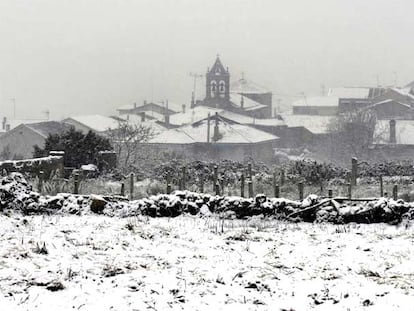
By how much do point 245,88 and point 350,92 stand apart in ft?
69.8

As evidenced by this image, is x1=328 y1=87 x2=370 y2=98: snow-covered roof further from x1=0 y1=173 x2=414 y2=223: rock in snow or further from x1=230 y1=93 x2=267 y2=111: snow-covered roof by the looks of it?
x1=0 y1=173 x2=414 y2=223: rock in snow

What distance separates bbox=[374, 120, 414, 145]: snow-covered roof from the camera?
5850cm

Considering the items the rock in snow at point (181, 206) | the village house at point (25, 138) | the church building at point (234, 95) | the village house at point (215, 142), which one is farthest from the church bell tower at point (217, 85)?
the rock in snow at point (181, 206)

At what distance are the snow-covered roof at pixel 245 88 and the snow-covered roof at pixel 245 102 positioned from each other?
477 centimetres

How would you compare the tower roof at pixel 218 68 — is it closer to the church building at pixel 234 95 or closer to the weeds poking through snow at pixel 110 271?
the church building at pixel 234 95

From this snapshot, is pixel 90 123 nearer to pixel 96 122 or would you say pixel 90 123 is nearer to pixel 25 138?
pixel 96 122

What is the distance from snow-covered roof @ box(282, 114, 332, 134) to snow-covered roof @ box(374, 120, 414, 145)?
24.4ft

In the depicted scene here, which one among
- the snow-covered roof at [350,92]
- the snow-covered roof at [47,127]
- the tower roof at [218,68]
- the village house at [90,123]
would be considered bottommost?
the snow-covered roof at [47,127]

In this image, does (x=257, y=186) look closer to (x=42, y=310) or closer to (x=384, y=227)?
(x=384, y=227)

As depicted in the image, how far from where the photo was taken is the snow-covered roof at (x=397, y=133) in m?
58.5

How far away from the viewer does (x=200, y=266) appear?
680 cm

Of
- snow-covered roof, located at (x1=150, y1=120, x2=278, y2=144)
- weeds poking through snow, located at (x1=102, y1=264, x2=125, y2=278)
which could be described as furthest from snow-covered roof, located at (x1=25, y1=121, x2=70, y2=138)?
weeds poking through snow, located at (x1=102, y1=264, x2=125, y2=278)

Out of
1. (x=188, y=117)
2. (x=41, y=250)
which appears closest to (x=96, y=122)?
(x=188, y=117)

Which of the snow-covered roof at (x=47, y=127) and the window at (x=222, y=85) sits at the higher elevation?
the window at (x=222, y=85)
